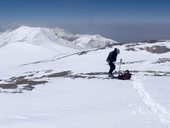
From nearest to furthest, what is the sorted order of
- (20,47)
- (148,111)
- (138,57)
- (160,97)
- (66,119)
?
1. (66,119)
2. (148,111)
3. (160,97)
4. (138,57)
5. (20,47)

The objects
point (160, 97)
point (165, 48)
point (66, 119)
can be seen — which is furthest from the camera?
point (165, 48)

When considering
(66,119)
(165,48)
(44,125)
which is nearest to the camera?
(44,125)

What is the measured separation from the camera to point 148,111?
15.2 m

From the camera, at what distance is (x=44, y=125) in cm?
1159

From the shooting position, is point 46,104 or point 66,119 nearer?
point 66,119

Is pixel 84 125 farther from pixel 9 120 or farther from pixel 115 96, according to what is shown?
pixel 115 96

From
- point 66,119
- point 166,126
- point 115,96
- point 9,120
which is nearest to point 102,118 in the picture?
point 66,119

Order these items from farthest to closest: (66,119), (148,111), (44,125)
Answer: (148,111), (66,119), (44,125)

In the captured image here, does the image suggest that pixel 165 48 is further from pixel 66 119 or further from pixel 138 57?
pixel 66 119

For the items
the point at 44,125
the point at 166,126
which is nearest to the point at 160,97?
the point at 166,126

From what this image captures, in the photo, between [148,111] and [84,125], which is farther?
[148,111]

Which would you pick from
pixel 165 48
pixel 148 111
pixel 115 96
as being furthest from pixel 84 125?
pixel 165 48

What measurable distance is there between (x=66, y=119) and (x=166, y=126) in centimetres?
324

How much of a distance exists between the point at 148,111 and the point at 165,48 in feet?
211
